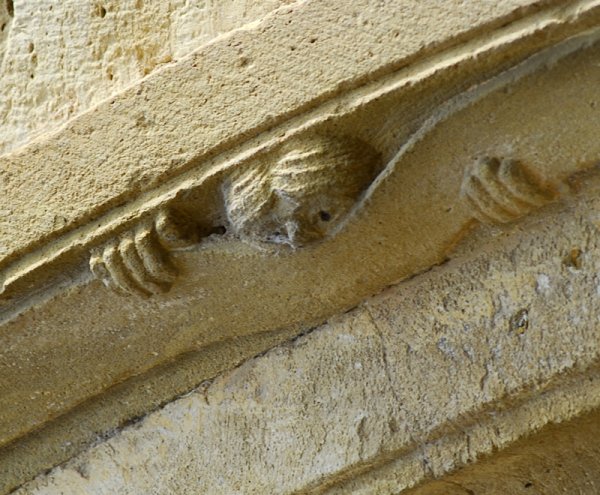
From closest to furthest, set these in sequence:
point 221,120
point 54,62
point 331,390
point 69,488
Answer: point 221,120
point 331,390
point 54,62
point 69,488

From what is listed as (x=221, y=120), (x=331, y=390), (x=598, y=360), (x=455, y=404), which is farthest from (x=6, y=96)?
(x=598, y=360)

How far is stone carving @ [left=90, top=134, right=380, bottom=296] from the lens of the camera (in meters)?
1.58

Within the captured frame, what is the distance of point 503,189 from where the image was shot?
5.17 feet

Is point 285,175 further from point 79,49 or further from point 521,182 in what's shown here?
point 79,49

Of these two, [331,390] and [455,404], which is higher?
[331,390]

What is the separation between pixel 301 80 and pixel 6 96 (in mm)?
797

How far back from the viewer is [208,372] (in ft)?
6.84

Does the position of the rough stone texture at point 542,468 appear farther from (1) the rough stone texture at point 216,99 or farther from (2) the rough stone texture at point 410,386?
(1) the rough stone texture at point 216,99

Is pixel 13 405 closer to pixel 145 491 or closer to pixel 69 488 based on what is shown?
pixel 69 488

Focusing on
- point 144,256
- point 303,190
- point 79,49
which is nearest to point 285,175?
point 303,190

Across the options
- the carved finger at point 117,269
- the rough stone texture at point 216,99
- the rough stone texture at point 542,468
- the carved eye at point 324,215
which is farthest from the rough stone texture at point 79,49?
the rough stone texture at point 542,468

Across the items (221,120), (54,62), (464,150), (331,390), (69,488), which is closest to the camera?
(464,150)

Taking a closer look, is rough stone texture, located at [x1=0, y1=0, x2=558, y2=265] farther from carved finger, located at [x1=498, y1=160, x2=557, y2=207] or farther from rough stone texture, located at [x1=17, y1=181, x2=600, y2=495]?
rough stone texture, located at [x1=17, y1=181, x2=600, y2=495]

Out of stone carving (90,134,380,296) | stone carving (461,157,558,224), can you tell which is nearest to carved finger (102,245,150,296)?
stone carving (90,134,380,296)
